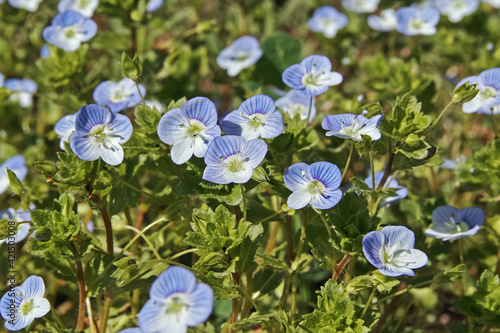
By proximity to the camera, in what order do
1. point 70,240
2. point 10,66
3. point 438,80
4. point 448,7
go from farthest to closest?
point 448,7, point 10,66, point 438,80, point 70,240

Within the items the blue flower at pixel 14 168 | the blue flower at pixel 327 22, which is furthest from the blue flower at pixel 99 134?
the blue flower at pixel 327 22

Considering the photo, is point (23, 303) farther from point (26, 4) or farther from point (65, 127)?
point (26, 4)

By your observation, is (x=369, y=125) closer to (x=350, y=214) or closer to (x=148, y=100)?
(x=350, y=214)

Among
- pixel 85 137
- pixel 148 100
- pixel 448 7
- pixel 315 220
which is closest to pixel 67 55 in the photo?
pixel 148 100

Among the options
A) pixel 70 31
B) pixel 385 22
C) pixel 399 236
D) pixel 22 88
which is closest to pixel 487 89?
pixel 399 236

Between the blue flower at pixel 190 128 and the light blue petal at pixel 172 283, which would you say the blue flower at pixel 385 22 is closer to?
the blue flower at pixel 190 128

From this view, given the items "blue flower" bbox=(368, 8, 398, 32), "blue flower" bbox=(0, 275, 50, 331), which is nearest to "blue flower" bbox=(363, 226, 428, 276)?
"blue flower" bbox=(0, 275, 50, 331)
